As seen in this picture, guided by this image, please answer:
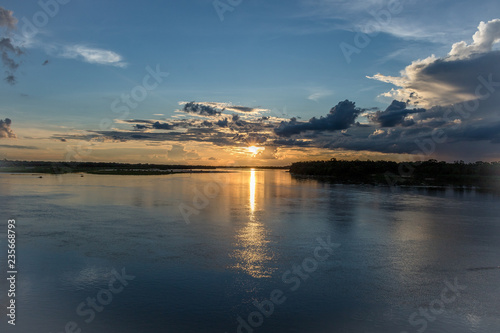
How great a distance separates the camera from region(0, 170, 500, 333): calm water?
905cm

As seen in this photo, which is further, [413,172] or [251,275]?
[413,172]

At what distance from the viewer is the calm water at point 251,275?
29.7 feet

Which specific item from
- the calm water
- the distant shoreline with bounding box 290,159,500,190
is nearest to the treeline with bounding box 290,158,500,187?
the distant shoreline with bounding box 290,159,500,190

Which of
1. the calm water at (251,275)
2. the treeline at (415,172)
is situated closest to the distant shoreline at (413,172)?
the treeline at (415,172)

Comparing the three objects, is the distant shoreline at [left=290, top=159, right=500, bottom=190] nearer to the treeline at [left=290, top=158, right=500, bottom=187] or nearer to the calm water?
the treeline at [left=290, top=158, right=500, bottom=187]

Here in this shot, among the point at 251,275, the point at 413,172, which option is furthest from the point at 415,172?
the point at 251,275

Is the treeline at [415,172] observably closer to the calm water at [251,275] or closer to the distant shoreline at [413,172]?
the distant shoreline at [413,172]

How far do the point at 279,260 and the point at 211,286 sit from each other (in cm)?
375

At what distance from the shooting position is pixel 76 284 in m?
11.1

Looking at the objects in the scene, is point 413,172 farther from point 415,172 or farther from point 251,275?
point 251,275

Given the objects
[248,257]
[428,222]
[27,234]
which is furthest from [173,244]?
[428,222]

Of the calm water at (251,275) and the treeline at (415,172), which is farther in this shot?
the treeline at (415,172)

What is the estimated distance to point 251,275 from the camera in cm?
1212

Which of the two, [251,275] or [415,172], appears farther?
[415,172]
